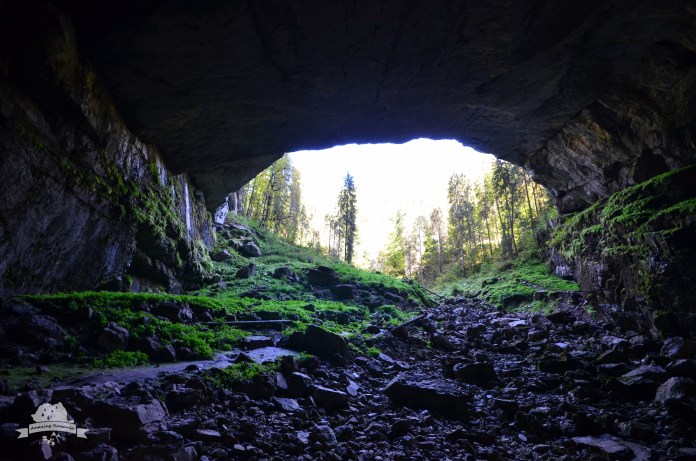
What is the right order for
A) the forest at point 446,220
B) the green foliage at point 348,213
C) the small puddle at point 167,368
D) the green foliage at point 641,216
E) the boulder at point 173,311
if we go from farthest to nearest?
the green foliage at point 348,213 → the forest at point 446,220 → the green foliage at point 641,216 → the boulder at point 173,311 → the small puddle at point 167,368

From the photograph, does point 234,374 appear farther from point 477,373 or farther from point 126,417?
point 477,373

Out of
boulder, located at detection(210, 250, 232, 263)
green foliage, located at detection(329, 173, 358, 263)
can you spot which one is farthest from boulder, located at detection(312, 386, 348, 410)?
green foliage, located at detection(329, 173, 358, 263)

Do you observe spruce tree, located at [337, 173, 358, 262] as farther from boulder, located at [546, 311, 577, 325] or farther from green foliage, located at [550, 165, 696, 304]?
boulder, located at [546, 311, 577, 325]

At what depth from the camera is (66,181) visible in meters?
8.02

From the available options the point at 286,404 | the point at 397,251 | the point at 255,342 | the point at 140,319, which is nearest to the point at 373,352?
the point at 255,342

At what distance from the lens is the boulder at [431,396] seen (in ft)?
18.6

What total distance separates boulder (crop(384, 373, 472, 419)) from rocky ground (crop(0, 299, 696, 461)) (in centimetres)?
2

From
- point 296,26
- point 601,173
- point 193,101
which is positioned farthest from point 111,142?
point 601,173

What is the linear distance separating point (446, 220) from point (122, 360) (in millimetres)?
54181

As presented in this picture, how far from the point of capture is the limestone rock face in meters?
8.34

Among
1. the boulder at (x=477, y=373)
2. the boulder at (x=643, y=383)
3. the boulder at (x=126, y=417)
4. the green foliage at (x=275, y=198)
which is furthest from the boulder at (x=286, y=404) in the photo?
the green foliage at (x=275, y=198)

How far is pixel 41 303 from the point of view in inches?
262

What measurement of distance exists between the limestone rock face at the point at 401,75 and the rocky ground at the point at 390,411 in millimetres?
7820

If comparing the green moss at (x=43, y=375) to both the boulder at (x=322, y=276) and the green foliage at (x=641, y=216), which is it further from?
the boulder at (x=322, y=276)
